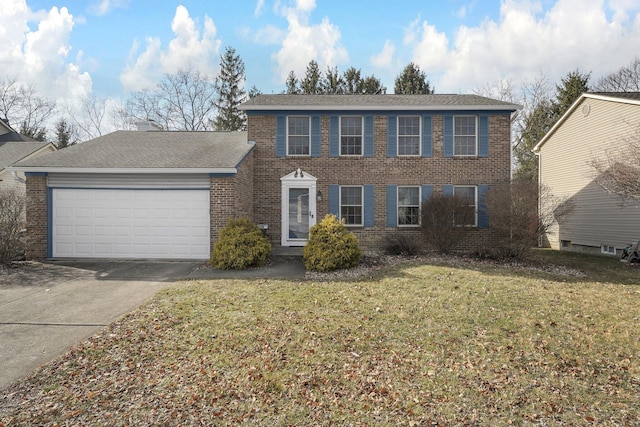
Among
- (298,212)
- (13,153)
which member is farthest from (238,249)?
(13,153)

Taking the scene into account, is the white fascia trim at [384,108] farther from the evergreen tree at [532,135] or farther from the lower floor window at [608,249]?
the evergreen tree at [532,135]

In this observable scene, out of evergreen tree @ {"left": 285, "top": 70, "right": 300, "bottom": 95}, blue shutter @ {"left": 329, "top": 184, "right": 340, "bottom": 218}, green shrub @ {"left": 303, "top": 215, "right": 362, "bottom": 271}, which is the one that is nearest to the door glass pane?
blue shutter @ {"left": 329, "top": 184, "right": 340, "bottom": 218}

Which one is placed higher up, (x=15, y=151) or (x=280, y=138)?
(x=15, y=151)

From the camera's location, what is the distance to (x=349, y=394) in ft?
12.0

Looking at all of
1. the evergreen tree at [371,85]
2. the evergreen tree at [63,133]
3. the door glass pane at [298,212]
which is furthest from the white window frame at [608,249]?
the evergreen tree at [63,133]

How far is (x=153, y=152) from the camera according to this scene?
1171 centimetres

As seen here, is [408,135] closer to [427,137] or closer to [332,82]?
[427,137]

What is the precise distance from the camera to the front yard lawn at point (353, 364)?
3385 mm

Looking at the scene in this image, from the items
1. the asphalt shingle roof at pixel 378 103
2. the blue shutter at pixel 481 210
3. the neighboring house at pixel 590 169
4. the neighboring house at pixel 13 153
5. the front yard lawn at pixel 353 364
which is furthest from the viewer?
the neighboring house at pixel 13 153

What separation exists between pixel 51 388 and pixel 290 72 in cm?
3126

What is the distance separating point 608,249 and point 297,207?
38.6ft

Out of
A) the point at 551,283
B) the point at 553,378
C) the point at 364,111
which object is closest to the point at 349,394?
the point at 553,378

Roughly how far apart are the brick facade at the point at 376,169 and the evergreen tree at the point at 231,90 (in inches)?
754

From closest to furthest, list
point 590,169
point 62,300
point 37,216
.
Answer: point 62,300 → point 37,216 → point 590,169
